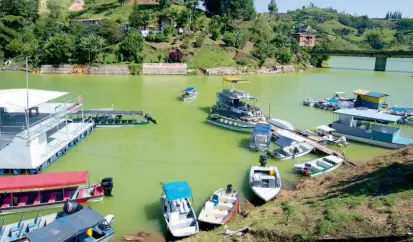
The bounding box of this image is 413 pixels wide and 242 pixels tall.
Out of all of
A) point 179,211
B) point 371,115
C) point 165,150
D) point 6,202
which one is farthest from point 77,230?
point 371,115

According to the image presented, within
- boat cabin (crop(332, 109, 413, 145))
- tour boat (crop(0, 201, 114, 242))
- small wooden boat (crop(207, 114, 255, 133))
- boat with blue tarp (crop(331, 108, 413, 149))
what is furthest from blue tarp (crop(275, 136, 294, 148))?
tour boat (crop(0, 201, 114, 242))

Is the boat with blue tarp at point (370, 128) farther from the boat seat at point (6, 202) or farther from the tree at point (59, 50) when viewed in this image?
the tree at point (59, 50)

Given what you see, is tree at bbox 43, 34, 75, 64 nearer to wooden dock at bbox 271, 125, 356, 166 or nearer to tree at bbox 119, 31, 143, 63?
tree at bbox 119, 31, 143, 63

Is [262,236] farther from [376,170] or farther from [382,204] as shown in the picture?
[376,170]

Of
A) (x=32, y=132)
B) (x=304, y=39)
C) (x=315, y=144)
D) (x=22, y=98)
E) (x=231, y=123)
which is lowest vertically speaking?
(x=315, y=144)

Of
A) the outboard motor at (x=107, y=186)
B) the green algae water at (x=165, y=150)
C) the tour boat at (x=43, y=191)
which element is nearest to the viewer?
the tour boat at (x=43, y=191)

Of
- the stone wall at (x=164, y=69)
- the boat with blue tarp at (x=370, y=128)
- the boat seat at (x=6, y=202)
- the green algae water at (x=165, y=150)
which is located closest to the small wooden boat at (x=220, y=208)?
the green algae water at (x=165, y=150)

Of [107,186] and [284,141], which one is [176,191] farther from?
[284,141]
